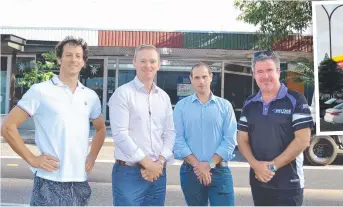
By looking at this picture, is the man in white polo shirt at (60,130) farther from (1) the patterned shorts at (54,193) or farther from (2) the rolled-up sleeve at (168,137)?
(2) the rolled-up sleeve at (168,137)

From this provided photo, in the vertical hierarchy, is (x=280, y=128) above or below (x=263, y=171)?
above

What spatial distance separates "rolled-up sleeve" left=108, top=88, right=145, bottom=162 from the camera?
3332mm

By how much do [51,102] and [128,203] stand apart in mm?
1028

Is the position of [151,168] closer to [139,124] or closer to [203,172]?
[139,124]

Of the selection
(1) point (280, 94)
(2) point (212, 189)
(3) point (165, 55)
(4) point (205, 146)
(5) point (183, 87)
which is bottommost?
(2) point (212, 189)

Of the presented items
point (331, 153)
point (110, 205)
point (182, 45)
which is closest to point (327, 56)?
point (110, 205)

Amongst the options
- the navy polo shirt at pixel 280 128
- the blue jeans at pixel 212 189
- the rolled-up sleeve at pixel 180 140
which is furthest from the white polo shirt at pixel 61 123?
the navy polo shirt at pixel 280 128

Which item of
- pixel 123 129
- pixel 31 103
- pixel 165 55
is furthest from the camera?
pixel 165 55

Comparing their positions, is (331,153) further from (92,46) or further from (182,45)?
(92,46)

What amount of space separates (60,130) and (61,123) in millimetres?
53

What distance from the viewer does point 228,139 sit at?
3855mm

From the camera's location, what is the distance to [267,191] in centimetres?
333

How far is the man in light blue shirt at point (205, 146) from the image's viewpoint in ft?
12.5

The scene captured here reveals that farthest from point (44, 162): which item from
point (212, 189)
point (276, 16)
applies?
point (276, 16)
